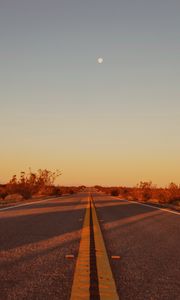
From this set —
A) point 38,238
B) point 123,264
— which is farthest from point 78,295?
point 38,238

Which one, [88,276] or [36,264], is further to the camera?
[36,264]

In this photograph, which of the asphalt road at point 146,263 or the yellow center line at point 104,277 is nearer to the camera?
the yellow center line at point 104,277

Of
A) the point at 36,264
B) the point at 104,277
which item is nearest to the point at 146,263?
the point at 104,277

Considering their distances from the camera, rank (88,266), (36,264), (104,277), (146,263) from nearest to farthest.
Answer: (104,277), (88,266), (36,264), (146,263)

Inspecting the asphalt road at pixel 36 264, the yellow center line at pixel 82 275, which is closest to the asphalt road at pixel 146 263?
the yellow center line at pixel 82 275

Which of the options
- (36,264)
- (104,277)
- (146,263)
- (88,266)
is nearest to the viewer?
(104,277)

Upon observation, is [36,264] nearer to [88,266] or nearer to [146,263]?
[88,266]

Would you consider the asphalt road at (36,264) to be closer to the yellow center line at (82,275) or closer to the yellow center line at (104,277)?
the yellow center line at (82,275)

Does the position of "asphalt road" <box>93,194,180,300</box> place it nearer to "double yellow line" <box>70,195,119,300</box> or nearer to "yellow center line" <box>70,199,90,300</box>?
"double yellow line" <box>70,195,119,300</box>

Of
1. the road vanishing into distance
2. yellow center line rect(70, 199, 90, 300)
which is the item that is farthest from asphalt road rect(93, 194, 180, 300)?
yellow center line rect(70, 199, 90, 300)

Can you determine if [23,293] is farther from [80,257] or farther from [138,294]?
[80,257]

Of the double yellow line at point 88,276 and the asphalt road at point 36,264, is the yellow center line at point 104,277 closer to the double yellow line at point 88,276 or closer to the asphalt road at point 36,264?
the double yellow line at point 88,276

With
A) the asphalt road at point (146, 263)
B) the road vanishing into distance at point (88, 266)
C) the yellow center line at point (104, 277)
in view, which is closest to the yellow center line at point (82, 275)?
the road vanishing into distance at point (88, 266)

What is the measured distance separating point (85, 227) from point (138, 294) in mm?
5233
